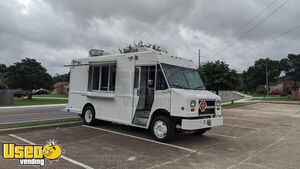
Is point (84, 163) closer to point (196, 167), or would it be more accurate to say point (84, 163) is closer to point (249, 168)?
point (196, 167)

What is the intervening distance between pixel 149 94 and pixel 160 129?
127cm

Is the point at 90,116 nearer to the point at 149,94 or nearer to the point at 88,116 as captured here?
the point at 88,116

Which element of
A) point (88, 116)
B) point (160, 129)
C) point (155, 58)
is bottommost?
point (160, 129)

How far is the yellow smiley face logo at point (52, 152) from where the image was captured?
5.82 meters

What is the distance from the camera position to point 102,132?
9031 millimetres

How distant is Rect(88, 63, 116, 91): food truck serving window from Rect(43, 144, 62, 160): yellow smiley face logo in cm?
348

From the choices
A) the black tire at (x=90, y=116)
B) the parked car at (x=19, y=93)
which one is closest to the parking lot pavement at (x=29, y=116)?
the black tire at (x=90, y=116)

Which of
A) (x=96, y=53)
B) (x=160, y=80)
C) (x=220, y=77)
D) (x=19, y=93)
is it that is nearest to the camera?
(x=160, y=80)

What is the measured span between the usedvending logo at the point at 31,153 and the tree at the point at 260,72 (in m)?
93.0

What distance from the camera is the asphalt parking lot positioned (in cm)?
558

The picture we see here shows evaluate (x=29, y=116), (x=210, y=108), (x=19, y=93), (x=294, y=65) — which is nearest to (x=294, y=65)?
(x=294, y=65)

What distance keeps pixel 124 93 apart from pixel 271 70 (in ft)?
341

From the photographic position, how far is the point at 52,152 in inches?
241

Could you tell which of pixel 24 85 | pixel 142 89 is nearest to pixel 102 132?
pixel 142 89
